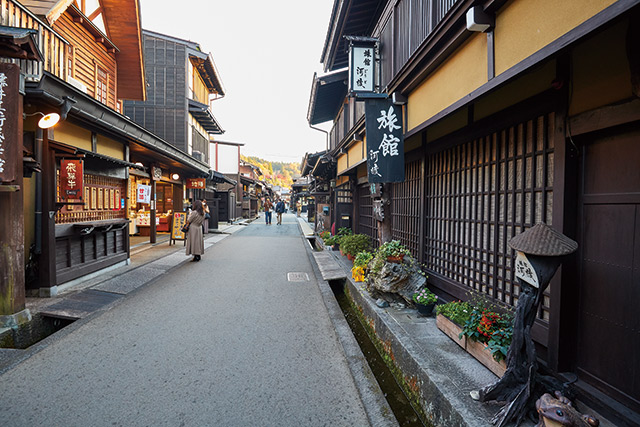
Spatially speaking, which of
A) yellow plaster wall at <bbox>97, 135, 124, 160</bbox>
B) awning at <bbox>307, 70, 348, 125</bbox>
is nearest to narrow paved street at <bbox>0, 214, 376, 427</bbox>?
yellow plaster wall at <bbox>97, 135, 124, 160</bbox>

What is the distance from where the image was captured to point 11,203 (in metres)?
5.41

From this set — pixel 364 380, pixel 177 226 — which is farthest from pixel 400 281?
pixel 177 226

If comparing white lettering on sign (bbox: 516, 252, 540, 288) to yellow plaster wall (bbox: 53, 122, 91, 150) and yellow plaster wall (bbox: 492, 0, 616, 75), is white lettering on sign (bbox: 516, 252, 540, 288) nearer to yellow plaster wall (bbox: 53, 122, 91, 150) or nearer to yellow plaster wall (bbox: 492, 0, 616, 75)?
yellow plaster wall (bbox: 492, 0, 616, 75)

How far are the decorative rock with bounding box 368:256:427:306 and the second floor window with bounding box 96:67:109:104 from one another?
11.8 metres

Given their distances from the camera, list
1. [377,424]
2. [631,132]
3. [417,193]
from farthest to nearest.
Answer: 1. [417,193]
2. [377,424]
3. [631,132]

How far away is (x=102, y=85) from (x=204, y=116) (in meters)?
13.2

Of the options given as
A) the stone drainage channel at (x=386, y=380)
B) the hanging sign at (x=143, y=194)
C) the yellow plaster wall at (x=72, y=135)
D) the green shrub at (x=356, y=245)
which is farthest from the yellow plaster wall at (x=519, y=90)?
the hanging sign at (x=143, y=194)

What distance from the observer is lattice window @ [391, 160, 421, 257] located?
7.93 meters

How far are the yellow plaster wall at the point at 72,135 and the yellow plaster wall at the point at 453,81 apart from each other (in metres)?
8.20

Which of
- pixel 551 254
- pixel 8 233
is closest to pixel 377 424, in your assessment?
pixel 551 254

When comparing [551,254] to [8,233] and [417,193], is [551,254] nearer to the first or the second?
[417,193]

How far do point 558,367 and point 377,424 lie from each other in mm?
2094

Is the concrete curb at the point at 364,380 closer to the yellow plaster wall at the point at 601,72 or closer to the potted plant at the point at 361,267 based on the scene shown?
the potted plant at the point at 361,267

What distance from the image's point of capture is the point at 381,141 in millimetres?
6602
